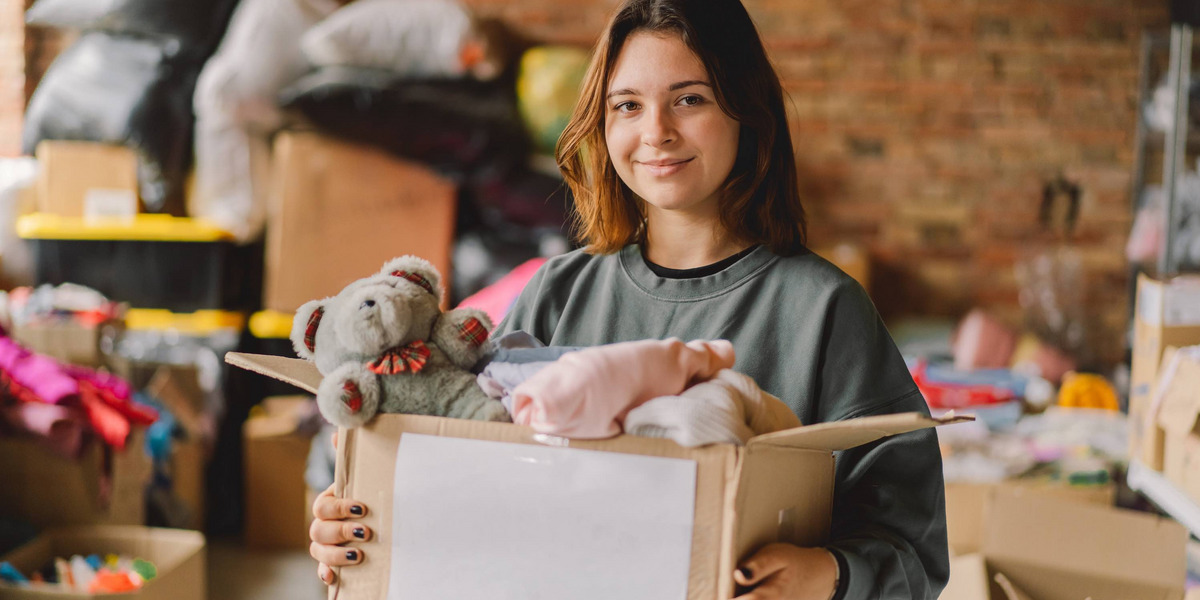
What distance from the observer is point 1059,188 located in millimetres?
3533

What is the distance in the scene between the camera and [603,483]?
0.69m

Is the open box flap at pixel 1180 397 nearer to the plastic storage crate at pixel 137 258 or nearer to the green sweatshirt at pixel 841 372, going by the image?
the green sweatshirt at pixel 841 372

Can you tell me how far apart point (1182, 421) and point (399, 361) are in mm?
1423

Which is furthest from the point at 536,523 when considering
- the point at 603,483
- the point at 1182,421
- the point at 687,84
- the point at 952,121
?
the point at 952,121

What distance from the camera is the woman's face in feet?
3.22

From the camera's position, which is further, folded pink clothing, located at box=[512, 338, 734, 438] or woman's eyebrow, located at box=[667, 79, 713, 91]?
woman's eyebrow, located at box=[667, 79, 713, 91]

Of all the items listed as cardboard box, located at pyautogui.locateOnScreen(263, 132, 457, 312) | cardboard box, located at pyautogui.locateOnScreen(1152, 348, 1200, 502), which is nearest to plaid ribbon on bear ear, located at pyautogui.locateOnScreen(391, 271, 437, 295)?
cardboard box, located at pyautogui.locateOnScreen(1152, 348, 1200, 502)

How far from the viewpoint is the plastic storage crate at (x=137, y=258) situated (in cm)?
306

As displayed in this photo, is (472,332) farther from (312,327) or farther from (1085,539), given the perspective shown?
(1085,539)

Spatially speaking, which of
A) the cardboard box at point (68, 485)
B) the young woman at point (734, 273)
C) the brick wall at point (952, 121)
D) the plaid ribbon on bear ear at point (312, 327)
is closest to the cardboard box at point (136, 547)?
the cardboard box at point (68, 485)

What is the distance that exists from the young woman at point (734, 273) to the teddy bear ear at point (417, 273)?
8.2 inches

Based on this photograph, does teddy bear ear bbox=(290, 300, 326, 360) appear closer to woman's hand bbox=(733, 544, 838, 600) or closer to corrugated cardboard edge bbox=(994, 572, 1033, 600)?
woman's hand bbox=(733, 544, 838, 600)

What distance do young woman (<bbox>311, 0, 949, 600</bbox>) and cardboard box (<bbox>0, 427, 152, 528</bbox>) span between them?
141cm

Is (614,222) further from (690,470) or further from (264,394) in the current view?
(264,394)
